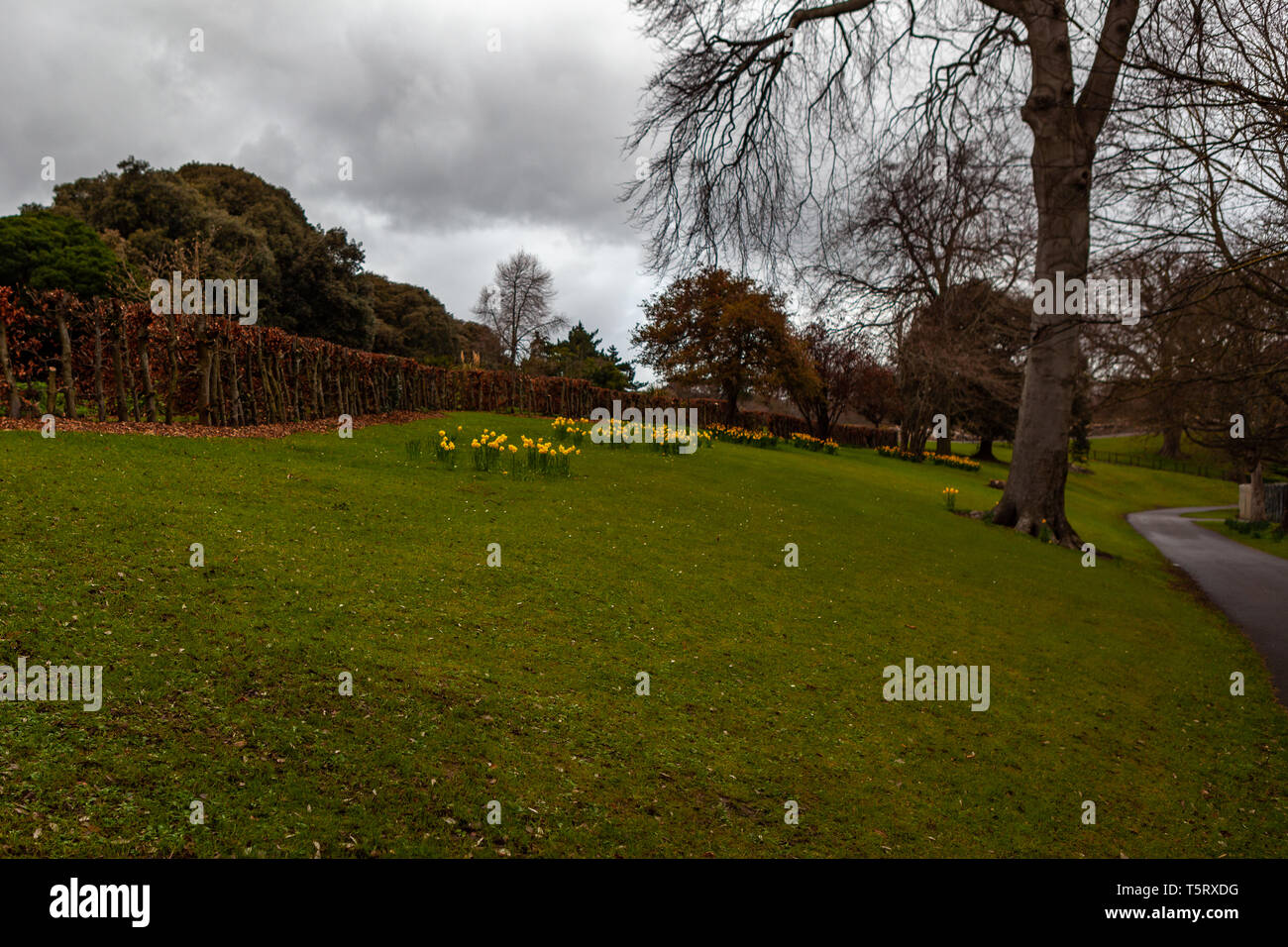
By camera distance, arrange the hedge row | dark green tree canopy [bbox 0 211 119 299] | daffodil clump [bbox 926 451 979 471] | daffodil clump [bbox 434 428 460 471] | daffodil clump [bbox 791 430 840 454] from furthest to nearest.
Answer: daffodil clump [bbox 926 451 979 471], daffodil clump [bbox 791 430 840 454], dark green tree canopy [bbox 0 211 119 299], daffodil clump [bbox 434 428 460 471], the hedge row

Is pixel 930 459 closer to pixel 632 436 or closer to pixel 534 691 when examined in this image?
pixel 632 436

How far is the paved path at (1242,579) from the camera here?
920 centimetres

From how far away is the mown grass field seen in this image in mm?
3334

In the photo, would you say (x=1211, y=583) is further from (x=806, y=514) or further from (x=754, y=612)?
(x=754, y=612)

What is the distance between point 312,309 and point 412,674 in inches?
1516

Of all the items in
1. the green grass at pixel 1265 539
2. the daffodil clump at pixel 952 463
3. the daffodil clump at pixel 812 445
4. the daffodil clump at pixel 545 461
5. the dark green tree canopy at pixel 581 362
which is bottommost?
the green grass at pixel 1265 539

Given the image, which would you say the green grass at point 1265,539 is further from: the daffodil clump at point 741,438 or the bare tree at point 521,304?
the bare tree at point 521,304

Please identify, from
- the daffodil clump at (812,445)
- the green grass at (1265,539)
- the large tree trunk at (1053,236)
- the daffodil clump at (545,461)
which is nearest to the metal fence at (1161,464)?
the green grass at (1265,539)

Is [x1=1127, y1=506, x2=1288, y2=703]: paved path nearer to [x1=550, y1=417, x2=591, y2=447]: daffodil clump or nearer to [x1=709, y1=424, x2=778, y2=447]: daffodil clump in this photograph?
[x1=550, y1=417, x2=591, y2=447]: daffodil clump

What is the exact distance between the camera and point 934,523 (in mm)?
13914

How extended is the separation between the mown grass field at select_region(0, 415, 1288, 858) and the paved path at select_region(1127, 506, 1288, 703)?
65 centimetres

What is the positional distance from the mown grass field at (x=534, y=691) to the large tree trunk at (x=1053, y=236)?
5.44m

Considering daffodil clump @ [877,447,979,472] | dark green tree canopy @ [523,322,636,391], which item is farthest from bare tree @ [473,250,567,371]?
daffodil clump @ [877,447,979,472]
